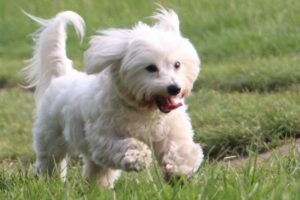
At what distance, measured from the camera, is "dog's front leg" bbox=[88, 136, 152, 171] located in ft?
17.5

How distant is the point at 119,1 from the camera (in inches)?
573

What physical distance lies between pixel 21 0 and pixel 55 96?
879cm

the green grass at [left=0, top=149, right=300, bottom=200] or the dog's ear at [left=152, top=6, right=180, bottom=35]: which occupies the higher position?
the dog's ear at [left=152, top=6, right=180, bottom=35]

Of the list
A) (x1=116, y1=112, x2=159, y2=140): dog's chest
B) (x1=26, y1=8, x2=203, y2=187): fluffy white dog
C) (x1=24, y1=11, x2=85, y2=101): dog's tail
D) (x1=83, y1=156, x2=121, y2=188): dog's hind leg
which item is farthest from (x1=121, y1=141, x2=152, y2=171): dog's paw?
(x1=24, y1=11, x2=85, y2=101): dog's tail

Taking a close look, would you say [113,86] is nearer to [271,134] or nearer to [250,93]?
[271,134]

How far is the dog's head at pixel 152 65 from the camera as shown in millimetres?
5539

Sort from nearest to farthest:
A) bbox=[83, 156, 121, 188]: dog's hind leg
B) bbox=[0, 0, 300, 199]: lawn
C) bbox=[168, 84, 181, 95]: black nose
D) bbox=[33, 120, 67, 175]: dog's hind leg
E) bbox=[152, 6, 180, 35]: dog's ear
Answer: bbox=[0, 0, 300, 199]: lawn
bbox=[168, 84, 181, 95]: black nose
bbox=[152, 6, 180, 35]: dog's ear
bbox=[83, 156, 121, 188]: dog's hind leg
bbox=[33, 120, 67, 175]: dog's hind leg

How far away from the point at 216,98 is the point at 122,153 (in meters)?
4.09

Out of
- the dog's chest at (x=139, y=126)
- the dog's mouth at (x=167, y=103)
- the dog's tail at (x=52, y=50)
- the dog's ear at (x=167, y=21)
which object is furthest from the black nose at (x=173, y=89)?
the dog's tail at (x=52, y=50)

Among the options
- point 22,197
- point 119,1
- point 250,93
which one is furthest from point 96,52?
point 119,1

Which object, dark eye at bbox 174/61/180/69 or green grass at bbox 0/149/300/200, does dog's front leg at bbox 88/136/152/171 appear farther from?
dark eye at bbox 174/61/180/69

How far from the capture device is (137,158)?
5355 mm

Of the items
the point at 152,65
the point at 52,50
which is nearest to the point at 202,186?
the point at 152,65

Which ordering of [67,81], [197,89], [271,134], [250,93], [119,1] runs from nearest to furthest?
[67,81] → [271,134] → [250,93] → [197,89] → [119,1]
